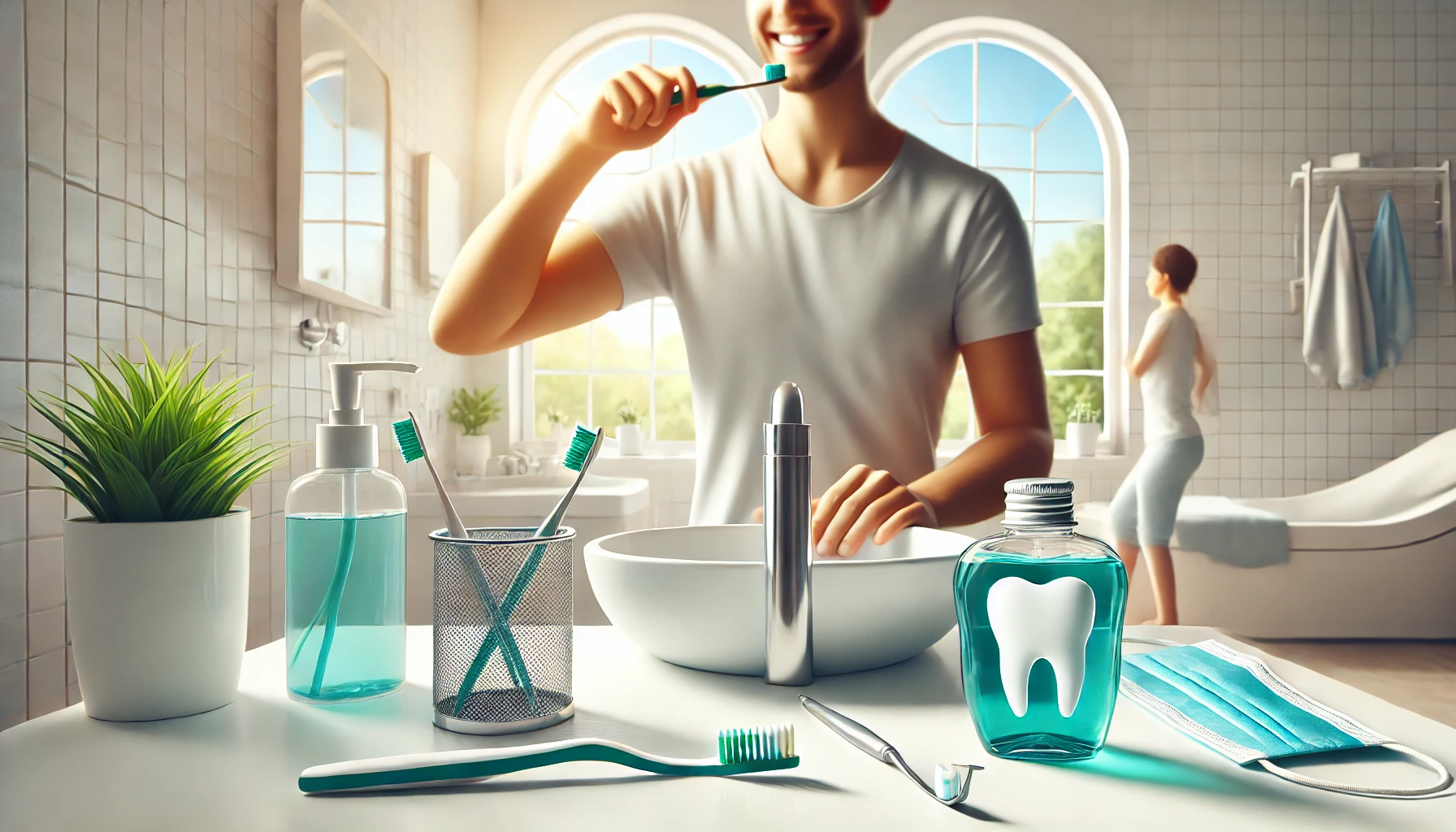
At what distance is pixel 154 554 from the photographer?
520 mm

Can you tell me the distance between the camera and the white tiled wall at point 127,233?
92 cm

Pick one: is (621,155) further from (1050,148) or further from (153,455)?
(153,455)

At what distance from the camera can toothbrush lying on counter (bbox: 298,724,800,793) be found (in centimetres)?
41

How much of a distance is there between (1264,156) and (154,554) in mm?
3914

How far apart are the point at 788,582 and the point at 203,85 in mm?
1303

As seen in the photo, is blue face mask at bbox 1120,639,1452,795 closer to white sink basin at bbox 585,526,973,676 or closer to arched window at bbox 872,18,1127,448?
white sink basin at bbox 585,526,973,676

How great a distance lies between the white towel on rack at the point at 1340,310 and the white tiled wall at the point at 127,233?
3426 millimetres

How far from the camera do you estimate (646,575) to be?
1.83ft

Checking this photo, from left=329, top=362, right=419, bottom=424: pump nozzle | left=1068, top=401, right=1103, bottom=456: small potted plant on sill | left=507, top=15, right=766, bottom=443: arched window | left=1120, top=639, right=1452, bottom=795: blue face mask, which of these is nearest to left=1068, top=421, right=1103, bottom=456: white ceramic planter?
left=1068, top=401, right=1103, bottom=456: small potted plant on sill

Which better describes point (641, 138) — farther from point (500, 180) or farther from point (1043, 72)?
point (1043, 72)

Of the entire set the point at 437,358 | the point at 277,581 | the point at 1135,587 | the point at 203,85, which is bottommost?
the point at 1135,587

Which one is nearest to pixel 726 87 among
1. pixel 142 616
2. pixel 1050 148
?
pixel 142 616

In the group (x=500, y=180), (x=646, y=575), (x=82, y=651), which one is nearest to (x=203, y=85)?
(x=82, y=651)

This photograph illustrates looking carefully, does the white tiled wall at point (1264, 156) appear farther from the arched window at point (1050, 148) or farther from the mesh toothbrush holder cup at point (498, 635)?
the mesh toothbrush holder cup at point (498, 635)
